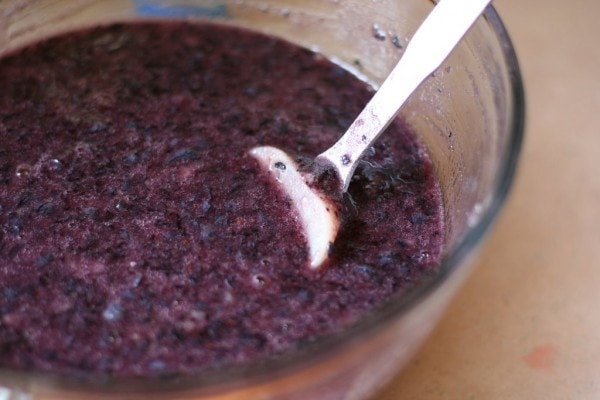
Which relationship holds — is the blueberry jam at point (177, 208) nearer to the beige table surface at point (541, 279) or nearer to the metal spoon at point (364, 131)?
the metal spoon at point (364, 131)

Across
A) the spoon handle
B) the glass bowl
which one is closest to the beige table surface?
the glass bowl

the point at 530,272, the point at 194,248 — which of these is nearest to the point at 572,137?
the point at 530,272

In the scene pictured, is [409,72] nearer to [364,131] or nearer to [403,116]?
[364,131]

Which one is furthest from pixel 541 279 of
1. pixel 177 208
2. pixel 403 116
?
pixel 177 208

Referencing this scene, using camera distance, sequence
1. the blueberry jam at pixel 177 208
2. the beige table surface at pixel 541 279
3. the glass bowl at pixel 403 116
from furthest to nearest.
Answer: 1. the beige table surface at pixel 541 279
2. the blueberry jam at pixel 177 208
3. the glass bowl at pixel 403 116

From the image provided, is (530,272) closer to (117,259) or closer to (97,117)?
(117,259)

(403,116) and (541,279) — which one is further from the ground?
(403,116)

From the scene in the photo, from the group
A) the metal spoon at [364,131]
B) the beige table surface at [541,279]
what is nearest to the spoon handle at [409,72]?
the metal spoon at [364,131]

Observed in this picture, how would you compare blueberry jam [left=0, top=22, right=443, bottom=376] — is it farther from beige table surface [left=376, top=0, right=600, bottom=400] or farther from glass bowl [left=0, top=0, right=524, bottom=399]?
beige table surface [left=376, top=0, right=600, bottom=400]
